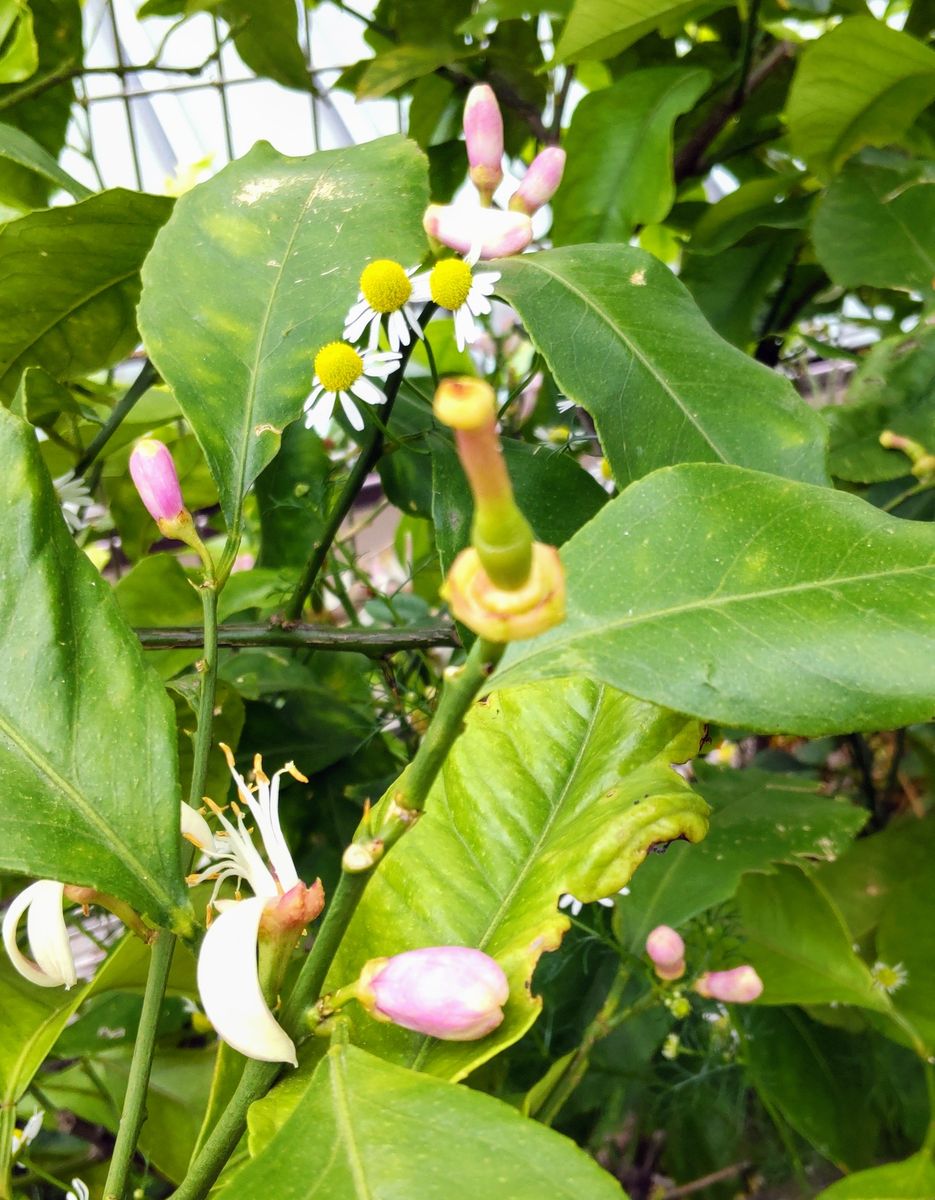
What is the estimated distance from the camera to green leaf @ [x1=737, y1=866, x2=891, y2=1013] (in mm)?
471

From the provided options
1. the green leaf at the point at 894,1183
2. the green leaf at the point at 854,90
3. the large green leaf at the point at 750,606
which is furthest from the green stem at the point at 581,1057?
the green leaf at the point at 854,90

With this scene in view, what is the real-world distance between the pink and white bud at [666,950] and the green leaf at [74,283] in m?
0.37

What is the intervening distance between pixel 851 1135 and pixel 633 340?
1.81 ft

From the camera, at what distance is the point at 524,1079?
0.55 m

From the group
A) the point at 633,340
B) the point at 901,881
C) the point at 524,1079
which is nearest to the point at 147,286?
the point at 633,340

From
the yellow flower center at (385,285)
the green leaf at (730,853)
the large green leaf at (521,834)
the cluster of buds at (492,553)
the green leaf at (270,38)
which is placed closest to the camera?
the cluster of buds at (492,553)

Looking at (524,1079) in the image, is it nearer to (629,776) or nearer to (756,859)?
(756,859)

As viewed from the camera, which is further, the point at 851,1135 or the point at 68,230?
the point at 851,1135

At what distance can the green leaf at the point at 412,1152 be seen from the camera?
0.17 metres

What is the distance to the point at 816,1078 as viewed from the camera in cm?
60

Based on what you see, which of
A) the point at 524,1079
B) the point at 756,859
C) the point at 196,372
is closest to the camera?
the point at 196,372

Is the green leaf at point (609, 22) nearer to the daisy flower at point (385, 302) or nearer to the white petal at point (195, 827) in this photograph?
the daisy flower at point (385, 302)

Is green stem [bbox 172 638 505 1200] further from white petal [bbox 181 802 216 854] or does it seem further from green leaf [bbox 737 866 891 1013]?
green leaf [bbox 737 866 891 1013]

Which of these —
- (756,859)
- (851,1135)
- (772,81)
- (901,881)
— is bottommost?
(851,1135)
